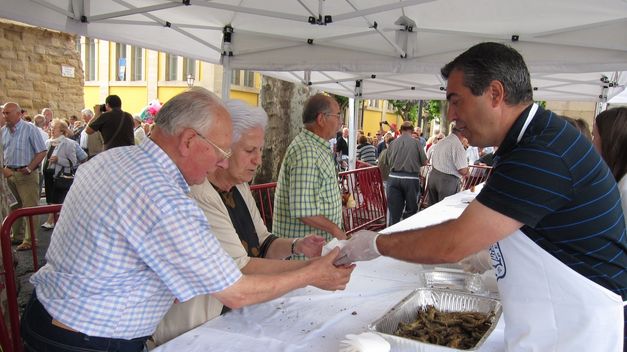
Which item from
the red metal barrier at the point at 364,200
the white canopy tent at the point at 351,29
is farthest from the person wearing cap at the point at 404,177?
the white canopy tent at the point at 351,29

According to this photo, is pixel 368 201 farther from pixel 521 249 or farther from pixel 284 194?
pixel 521 249

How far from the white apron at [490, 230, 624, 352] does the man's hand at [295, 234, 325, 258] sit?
1251 millimetres

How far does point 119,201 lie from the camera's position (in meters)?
1.38

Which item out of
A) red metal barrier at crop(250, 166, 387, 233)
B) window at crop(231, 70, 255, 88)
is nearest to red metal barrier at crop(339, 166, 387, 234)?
red metal barrier at crop(250, 166, 387, 233)

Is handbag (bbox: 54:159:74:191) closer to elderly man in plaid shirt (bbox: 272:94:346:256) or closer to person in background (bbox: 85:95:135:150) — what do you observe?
person in background (bbox: 85:95:135:150)

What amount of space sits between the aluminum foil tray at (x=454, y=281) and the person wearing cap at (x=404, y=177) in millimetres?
5123

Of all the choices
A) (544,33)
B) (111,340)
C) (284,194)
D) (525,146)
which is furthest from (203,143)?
(544,33)

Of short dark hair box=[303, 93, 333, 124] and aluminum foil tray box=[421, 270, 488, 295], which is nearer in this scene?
aluminum foil tray box=[421, 270, 488, 295]

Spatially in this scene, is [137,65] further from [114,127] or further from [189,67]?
[114,127]

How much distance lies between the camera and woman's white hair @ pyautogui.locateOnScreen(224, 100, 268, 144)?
2.36m

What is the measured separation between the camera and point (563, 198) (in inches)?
52.0

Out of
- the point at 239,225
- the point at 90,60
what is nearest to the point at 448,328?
the point at 239,225

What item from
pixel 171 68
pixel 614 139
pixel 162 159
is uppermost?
pixel 171 68

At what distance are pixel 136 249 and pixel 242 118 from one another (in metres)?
1.12
